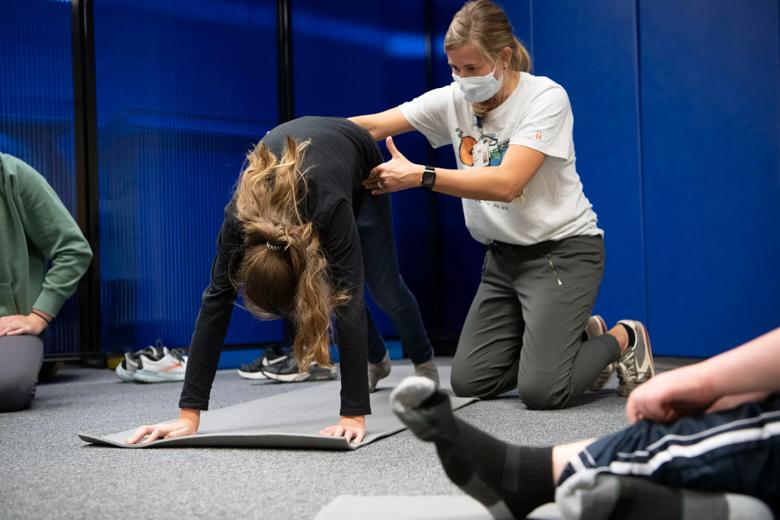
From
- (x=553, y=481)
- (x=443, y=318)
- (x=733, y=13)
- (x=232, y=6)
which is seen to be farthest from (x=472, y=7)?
(x=443, y=318)

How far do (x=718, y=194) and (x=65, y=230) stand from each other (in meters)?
2.31

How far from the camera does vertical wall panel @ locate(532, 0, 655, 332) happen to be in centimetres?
330

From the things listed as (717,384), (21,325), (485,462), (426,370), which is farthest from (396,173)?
(21,325)

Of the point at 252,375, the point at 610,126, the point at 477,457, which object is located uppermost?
the point at 610,126

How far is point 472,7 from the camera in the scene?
2.15m

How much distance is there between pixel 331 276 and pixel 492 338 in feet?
2.86

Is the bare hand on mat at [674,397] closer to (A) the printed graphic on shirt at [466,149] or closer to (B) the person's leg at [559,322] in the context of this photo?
(B) the person's leg at [559,322]

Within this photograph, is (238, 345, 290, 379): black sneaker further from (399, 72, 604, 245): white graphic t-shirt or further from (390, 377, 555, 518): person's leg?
(390, 377, 555, 518): person's leg

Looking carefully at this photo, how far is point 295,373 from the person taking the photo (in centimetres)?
310

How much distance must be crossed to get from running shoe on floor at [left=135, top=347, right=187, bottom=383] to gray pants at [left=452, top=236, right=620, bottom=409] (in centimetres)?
134

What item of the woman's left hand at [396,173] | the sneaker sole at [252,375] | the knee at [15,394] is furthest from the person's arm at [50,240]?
the woman's left hand at [396,173]

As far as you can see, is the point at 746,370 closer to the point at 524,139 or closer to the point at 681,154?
the point at 524,139

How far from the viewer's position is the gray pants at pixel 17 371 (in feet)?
7.81

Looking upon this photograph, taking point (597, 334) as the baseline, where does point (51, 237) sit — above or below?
above
